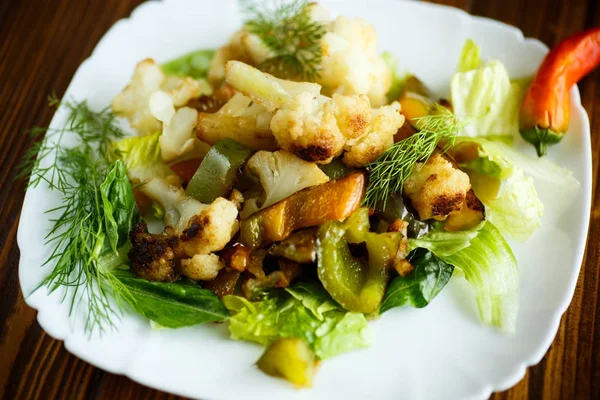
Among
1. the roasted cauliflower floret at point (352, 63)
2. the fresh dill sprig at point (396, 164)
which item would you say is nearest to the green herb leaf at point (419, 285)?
the fresh dill sprig at point (396, 164)

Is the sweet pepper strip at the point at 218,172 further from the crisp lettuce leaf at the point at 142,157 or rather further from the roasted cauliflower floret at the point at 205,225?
the crisp lettuce leaf at the point at 142,157

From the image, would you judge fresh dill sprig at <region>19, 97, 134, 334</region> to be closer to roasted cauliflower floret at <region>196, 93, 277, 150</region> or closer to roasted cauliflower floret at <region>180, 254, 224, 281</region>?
roasted cauliflower floret at <region>180, 254, 224, 281</region>

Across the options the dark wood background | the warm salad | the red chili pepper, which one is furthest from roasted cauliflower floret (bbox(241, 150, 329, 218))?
the red chili pepper

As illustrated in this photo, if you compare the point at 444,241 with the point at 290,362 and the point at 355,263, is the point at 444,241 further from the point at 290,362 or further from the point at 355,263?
the point at 290,362

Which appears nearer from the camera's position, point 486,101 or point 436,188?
point 436,188

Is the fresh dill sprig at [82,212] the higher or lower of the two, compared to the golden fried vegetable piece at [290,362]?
higher

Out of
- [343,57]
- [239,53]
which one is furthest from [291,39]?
[343,57]
